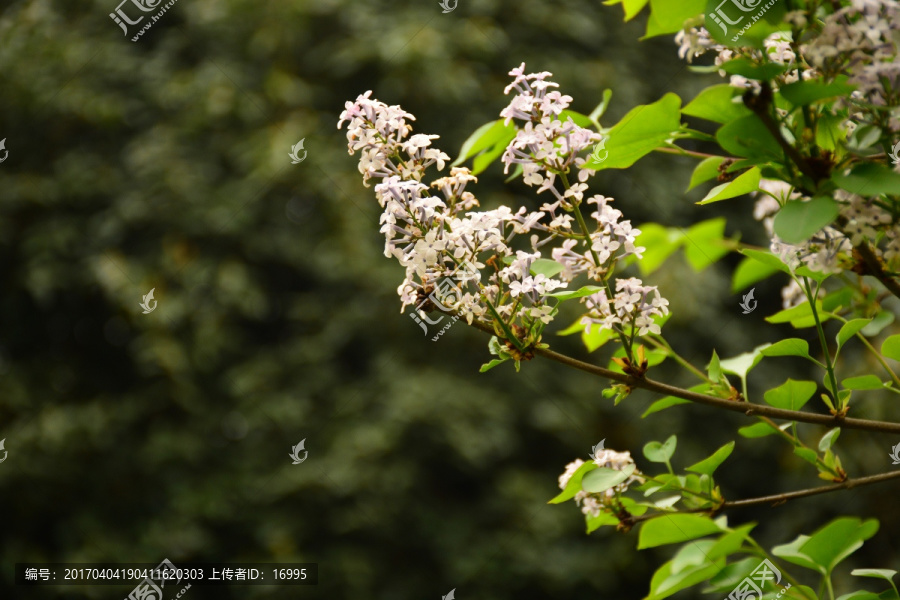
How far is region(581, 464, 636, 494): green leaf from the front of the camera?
1.90 feet

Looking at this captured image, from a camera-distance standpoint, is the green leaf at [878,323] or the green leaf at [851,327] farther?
the green leaf at [878,323]

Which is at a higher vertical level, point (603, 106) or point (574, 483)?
point (603, 106)

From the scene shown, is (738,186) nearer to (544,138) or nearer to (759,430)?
(544,138)

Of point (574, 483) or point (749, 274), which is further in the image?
point (749, 274)

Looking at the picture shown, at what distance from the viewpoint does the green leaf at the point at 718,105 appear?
44cm

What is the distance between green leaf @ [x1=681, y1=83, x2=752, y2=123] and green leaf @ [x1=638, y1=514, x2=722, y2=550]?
27cm

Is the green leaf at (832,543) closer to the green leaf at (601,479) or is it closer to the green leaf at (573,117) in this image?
the green leaf at (601,479)

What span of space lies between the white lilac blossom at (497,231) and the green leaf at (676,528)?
137 millimetres

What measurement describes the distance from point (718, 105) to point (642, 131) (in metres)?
0.05

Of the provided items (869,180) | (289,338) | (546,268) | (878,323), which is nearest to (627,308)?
(546,268)

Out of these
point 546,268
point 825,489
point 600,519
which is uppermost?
point 546,268

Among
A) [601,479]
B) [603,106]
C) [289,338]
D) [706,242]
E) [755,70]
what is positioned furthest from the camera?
[289,338]

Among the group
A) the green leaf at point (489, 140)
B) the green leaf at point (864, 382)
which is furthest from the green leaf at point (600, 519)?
the green leaf at point (489, 140)

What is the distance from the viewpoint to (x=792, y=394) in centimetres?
62
